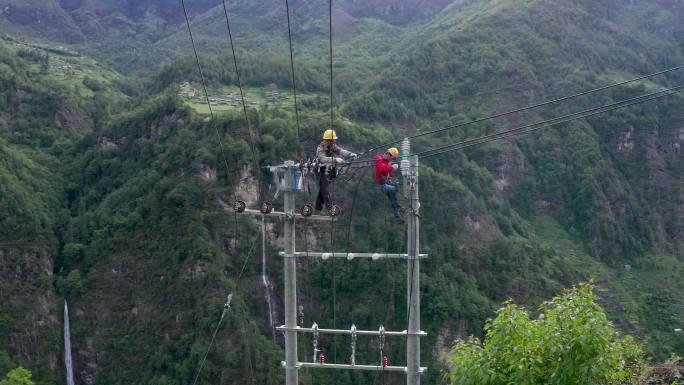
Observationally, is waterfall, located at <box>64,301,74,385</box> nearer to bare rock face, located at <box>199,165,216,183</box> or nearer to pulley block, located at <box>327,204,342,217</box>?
bare rock face, located at <box>199,165,216,183</box>

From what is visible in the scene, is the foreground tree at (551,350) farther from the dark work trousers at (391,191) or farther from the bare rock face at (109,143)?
the bare rock face at (109,143)

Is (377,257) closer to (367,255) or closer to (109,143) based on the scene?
(367,255)

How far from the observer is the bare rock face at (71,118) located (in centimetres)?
9081

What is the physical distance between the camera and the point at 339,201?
221 feet

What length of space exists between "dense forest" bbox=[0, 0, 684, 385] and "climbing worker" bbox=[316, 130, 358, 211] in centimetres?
1638

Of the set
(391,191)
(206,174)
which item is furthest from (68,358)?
(391,191)

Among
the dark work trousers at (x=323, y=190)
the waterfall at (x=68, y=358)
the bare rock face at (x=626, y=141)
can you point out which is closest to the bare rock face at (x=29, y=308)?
the waterfall at (x=68, y=358)

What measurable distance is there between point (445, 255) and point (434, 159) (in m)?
21.4

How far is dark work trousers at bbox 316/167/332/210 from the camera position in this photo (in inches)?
714

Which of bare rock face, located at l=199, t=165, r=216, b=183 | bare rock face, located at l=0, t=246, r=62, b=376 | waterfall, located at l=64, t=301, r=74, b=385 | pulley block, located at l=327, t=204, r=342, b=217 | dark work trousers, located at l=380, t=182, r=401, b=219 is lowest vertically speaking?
waterfall, located at l=64, t=301, r=74, b=385

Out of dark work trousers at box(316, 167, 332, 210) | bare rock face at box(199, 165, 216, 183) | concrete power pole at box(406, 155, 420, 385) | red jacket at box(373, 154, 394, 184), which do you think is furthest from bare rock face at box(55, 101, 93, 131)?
concrete power pole at box(406, 155, 420, 385)

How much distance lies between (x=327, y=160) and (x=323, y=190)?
0.99m

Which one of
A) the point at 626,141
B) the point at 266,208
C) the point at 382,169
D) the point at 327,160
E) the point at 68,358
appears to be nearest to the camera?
the point at 266,208

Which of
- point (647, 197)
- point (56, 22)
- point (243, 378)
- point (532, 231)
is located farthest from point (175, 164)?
point (56, 22)
